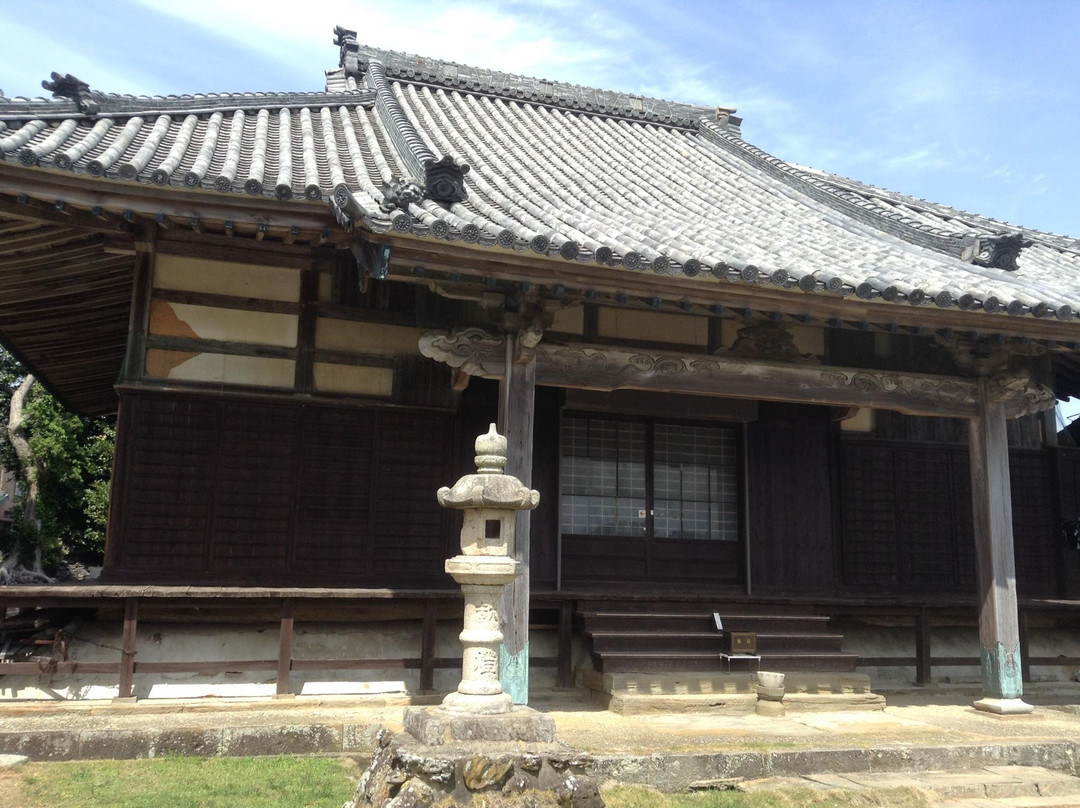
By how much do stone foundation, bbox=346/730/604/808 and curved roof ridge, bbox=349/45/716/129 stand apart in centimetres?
1212

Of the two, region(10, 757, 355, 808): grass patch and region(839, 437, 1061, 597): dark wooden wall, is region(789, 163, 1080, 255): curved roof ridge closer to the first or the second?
region(839, 437, 1061, 597): dark wooden wall

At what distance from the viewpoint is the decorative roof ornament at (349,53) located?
567 inches

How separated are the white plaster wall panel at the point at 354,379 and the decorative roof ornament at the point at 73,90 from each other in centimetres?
317

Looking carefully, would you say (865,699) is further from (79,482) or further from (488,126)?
(79,482)

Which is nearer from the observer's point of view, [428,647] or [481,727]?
[481,727]

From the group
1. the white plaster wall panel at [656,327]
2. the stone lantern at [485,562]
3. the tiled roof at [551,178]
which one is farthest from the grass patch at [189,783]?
the white plaster wall panel at [656,327]

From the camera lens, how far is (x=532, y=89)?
15.3m

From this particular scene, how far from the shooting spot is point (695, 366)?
8.55 m

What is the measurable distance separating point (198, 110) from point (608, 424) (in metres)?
5.76

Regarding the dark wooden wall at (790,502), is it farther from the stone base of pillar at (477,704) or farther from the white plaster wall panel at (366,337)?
the stone base of pillar at (477,704)

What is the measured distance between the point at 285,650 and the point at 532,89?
1068 cm

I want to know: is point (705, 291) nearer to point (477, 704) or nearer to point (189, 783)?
point (477, 704)

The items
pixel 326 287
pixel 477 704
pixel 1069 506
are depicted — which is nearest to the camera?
pixel 477 704

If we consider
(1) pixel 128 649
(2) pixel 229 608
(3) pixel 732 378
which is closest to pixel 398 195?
(3) pixel 732 378
